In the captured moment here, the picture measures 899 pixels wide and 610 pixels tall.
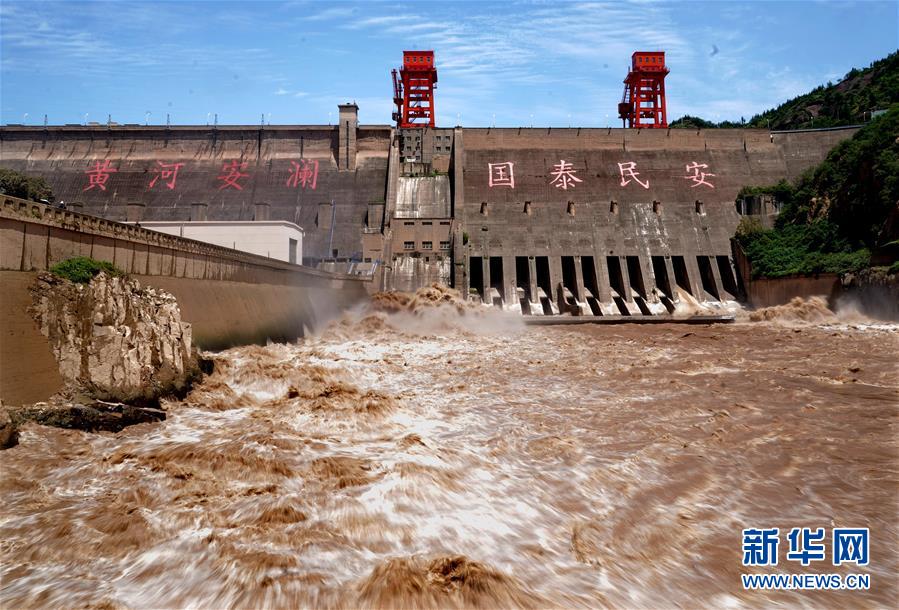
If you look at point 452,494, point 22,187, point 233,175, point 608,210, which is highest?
point 233,175

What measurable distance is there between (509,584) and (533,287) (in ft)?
79.8

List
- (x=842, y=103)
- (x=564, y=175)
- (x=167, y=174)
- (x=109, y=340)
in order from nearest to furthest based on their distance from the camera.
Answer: (x=109, y=340) → (x=564, y=175) → (x=167, y=174) → (x=842, y=103)

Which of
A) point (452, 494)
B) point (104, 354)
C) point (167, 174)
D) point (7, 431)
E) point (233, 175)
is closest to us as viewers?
point (452, 494)

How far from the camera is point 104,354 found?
8.98 meters

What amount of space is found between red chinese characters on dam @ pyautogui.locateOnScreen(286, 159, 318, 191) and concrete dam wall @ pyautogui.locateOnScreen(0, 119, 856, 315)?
0.10 metres

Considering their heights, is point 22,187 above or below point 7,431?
above

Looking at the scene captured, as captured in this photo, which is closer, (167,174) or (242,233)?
(242,233)

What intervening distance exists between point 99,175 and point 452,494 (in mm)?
36891

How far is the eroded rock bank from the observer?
805 cm

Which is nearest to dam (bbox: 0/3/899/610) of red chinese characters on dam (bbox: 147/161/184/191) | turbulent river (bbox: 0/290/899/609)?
turbulent river (bbox: 0/290/899/609)

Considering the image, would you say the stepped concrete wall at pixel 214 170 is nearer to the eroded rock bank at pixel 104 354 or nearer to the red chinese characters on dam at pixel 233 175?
the red chinese characters on dam at pixel 233 175

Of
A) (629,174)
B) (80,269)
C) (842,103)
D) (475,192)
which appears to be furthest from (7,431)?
(842,103)

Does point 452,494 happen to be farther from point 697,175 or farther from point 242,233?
point 697,175

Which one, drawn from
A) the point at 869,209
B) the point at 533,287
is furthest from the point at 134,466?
the point at 869,209
